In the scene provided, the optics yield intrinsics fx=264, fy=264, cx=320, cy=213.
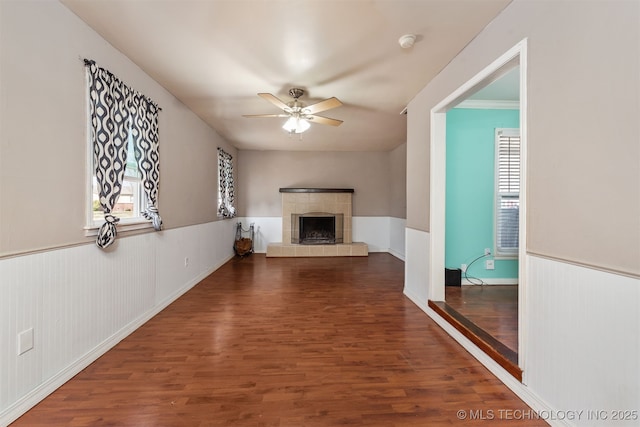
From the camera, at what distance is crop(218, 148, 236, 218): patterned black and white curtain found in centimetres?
502

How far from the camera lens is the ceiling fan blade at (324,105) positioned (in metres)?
2.77

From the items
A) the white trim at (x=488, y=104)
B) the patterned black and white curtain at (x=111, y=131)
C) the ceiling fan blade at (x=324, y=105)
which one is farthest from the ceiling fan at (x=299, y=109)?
the white trim at (x=488, y=104)

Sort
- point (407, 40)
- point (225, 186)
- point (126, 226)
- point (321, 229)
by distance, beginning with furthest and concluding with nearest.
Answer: point (321, 229) < point (225, 186) < point (126, 226) < point (407, 40)

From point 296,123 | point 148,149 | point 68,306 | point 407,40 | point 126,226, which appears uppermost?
point 407,40

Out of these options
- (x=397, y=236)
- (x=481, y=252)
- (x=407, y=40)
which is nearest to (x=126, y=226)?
(x=407, y=40)

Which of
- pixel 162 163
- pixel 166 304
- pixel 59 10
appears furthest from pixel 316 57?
pixel 166 304

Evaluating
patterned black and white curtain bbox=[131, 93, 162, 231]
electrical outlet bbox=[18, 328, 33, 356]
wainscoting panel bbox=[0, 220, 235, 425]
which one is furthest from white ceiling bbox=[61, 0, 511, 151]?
electrical outlet bbox=[18, 328, 33, 356]

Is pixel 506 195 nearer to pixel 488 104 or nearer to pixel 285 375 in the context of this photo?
pixel 488 104

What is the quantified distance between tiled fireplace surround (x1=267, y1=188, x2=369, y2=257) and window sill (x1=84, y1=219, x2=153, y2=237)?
3.70m

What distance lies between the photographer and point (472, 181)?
3459mm

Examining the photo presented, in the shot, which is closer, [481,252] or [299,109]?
[299,109]

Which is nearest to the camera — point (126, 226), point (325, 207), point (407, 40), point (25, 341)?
point (25, 341)

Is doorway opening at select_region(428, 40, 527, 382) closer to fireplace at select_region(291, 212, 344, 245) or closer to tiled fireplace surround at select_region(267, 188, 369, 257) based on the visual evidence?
tiled fireplace surround at select_region(267, 188, 369, 257)

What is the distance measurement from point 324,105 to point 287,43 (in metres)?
0.83
